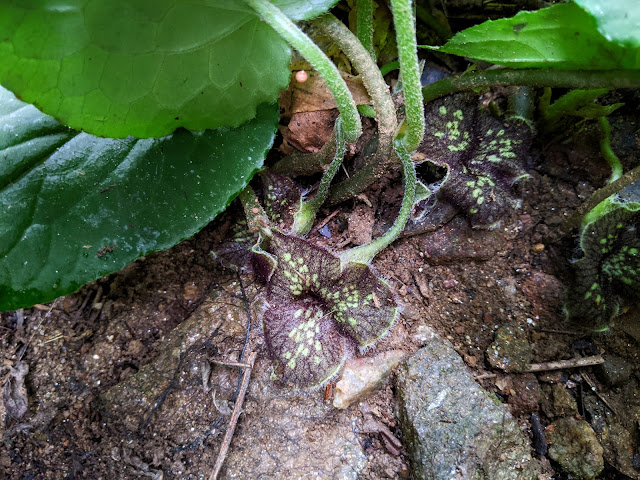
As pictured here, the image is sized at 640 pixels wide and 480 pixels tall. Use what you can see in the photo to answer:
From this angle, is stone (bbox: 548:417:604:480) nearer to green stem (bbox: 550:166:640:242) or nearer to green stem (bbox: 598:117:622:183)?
green stem (bbox: 550:166:640:242)

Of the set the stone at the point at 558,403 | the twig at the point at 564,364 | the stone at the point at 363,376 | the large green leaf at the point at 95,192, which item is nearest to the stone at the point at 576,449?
the stone at the point at 558,403

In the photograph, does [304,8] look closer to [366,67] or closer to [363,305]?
[366,67]

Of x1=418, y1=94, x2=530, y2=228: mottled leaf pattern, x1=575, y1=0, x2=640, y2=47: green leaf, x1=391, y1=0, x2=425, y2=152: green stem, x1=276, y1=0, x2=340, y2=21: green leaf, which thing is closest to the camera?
x1=575, y1=0, x2=640, y2=47: green leaf

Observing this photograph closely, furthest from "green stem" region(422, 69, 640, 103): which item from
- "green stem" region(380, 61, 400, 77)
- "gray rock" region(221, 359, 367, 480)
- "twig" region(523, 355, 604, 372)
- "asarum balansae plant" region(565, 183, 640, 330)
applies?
"gray rock" region(221, 359, 367, 480)

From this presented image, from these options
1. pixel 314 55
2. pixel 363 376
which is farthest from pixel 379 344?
pixel 314 55

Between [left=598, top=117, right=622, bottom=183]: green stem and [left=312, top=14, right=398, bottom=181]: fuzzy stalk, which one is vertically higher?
[left=312, top=14, right=398, bottom=181]: fuzzy stalk
